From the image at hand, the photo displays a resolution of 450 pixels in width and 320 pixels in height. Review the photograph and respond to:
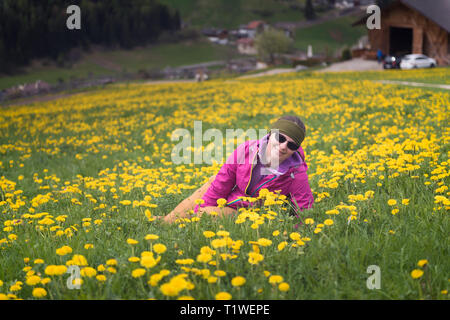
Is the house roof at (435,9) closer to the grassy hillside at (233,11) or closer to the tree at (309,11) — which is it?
the tree at (309,11)

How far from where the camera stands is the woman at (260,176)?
14.0 ft

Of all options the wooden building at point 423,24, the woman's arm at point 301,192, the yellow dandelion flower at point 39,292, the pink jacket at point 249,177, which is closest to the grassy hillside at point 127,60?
the wooden building at point 423,24

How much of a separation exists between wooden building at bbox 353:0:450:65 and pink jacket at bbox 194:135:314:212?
35.4 m

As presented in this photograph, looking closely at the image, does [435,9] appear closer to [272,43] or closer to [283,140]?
[272,43]

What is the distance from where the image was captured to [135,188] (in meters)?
6.36

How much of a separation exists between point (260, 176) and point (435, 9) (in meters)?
37.9

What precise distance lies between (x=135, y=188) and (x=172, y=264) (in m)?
3.49

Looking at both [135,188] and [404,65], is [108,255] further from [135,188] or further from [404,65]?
[404,65]

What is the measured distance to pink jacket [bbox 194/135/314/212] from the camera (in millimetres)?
4375

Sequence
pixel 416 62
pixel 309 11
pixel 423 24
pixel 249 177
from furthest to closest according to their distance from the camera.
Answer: pixel 309 11 → pixel 423 24 → pixel 416 62 → pixel 249 177

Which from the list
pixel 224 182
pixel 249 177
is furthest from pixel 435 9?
pixel 224 182

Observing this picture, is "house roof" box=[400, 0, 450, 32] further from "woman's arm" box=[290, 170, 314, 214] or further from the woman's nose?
the woman's nose

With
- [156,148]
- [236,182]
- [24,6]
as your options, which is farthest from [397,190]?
[24,6]

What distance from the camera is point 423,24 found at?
115 feet
